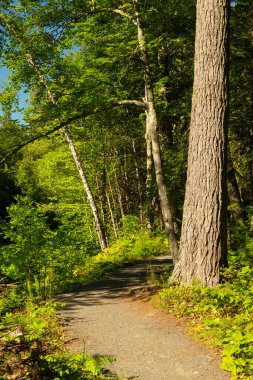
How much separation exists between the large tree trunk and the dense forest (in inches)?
0.7

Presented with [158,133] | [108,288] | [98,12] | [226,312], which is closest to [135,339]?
[226,312]

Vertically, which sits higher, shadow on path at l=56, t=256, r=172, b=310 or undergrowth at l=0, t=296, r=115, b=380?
undergrowth at l=0, t=296, r=115, b=380

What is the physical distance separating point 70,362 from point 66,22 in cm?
799

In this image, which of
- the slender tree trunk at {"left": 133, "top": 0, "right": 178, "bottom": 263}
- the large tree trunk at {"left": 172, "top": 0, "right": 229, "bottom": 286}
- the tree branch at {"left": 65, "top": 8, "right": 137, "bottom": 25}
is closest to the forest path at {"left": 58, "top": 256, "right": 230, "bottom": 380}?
the large tree trunk at {"left": 172, "top": 0, "right": 229, "bottom": 286}

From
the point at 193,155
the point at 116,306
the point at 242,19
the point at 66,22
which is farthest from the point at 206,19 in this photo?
the point at 242,19

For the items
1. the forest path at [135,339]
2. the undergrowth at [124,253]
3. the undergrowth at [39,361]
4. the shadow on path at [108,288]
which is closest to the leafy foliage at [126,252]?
the undergrowth at [124,253]

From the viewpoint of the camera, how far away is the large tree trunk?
230 inches

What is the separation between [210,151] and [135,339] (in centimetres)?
320

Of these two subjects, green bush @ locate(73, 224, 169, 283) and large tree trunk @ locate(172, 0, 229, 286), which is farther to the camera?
green bush @ locate(73, 224, 169, 283)

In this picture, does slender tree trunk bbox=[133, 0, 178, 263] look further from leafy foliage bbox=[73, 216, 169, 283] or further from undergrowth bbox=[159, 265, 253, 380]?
leafy foliage bbox=[73, 216, 169, 283]

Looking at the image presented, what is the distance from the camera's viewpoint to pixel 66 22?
884 centimetres

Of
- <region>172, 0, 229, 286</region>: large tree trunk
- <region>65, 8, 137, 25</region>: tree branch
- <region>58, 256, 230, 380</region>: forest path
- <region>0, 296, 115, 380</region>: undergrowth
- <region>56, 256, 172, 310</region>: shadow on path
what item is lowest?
<region>58, 256, 230, 380</region>: forest path

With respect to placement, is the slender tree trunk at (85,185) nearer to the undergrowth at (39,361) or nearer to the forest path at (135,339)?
the forest path at (135,339)

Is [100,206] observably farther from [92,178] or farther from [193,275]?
[193,275]
